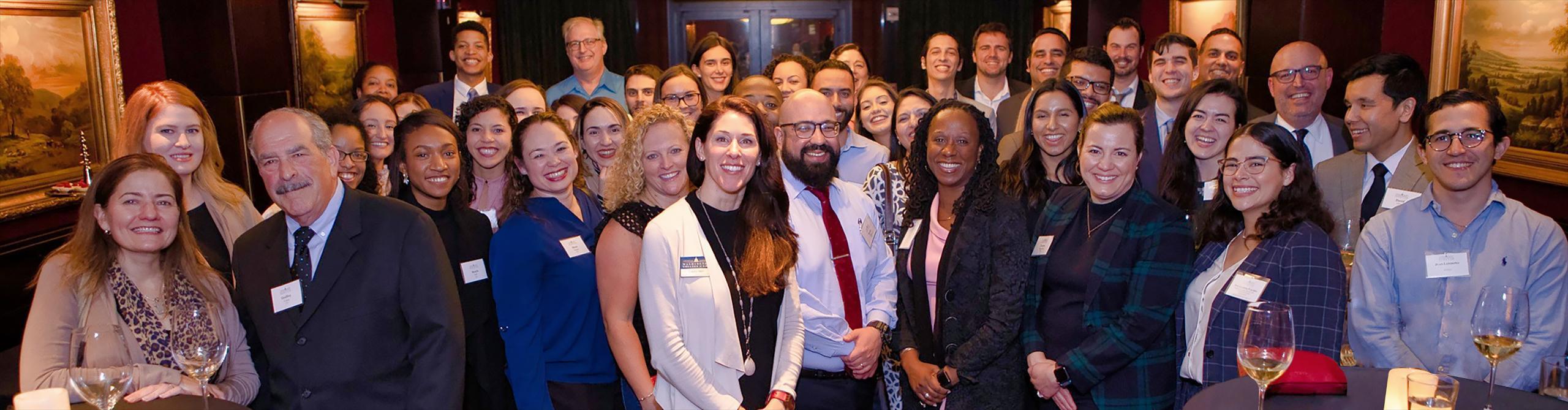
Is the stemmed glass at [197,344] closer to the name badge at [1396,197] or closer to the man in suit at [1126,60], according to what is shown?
the name badge at [1396,197]

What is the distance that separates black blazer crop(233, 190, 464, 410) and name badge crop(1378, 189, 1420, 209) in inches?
122

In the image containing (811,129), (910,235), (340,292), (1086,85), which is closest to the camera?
(340,292)

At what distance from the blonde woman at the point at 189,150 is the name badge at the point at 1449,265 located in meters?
3.60

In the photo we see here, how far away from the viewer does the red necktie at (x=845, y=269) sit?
3219 millimetres

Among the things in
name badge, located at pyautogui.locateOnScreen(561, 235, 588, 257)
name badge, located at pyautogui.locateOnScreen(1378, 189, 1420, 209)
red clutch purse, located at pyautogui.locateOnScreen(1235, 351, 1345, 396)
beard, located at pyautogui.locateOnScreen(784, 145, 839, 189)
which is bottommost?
red clutch purse, located at pyautogui.locateOnScreen(1235, 351, 1345, 396)

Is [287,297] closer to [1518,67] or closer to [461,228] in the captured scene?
[461,228]

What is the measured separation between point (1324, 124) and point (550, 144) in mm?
3275

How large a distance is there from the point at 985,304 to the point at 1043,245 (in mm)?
263

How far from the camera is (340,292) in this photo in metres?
2.60

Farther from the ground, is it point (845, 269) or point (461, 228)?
point (461, 228)

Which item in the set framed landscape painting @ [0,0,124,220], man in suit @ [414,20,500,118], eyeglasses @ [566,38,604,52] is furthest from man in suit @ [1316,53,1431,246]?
framed landscape painting @ [0,0,124,220]

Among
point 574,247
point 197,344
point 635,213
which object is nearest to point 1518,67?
point 635,213

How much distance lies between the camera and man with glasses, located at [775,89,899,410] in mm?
3125

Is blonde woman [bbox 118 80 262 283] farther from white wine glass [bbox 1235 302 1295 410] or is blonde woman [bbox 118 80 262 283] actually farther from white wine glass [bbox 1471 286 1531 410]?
white wine glass [bbox 1471 286 1531 410]
